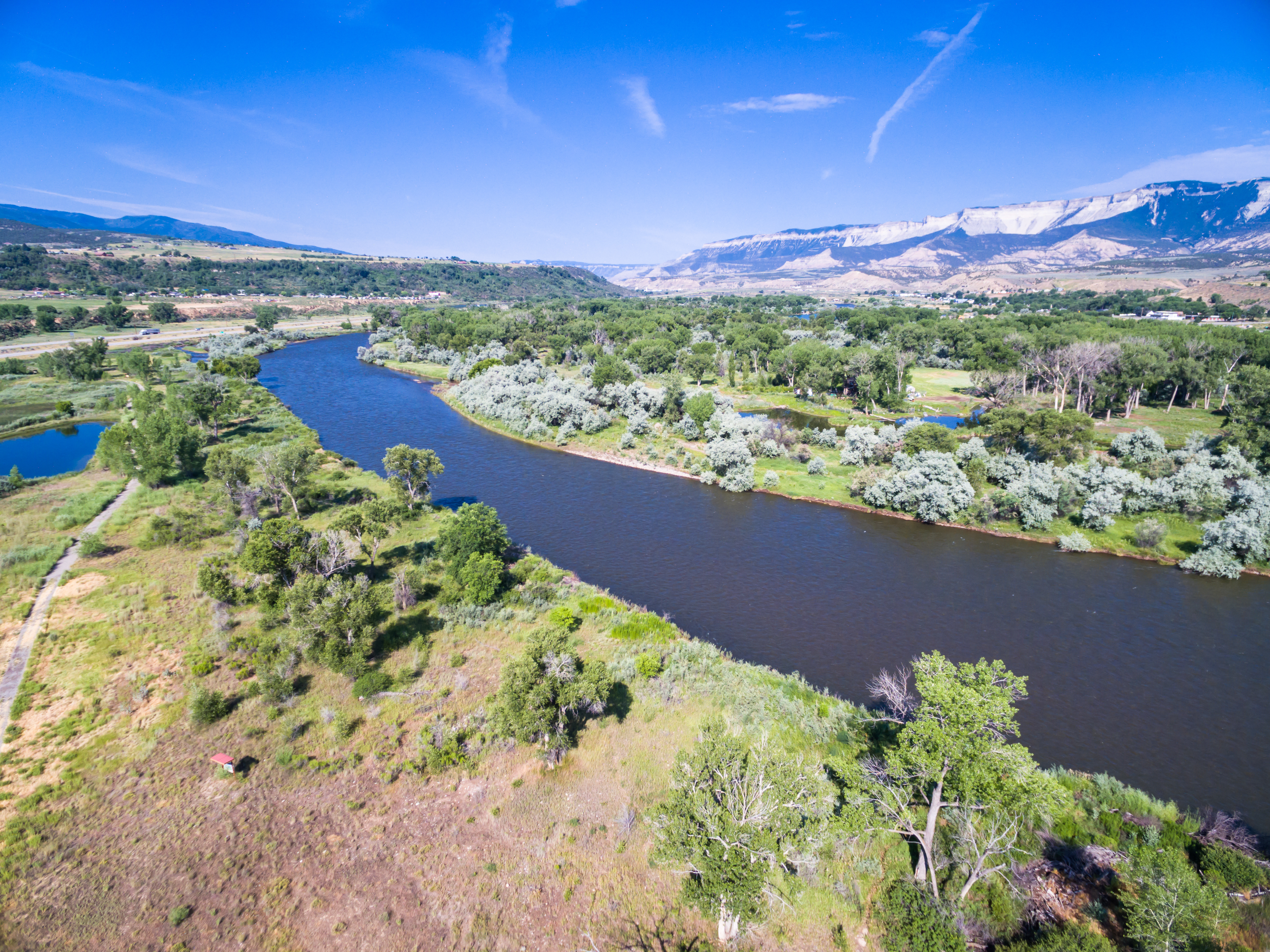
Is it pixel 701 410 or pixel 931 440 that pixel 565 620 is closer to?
pixel 931 440

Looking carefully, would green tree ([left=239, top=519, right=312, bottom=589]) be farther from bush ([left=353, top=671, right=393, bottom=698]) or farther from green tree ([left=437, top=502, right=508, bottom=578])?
bush ([left=353, top=671, right=393, bottom=698])

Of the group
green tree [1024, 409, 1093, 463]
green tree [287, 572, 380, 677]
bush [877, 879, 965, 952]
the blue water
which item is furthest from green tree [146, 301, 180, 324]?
bush [877, 879, 965, 952]

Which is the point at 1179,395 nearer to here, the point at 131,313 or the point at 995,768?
the point at 995,768

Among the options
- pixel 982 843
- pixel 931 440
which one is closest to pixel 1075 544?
pixel 931 440

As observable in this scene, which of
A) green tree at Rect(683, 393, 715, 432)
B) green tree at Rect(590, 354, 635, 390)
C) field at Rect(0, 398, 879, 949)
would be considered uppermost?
green tree at Rect(590, 354, 635, 390)

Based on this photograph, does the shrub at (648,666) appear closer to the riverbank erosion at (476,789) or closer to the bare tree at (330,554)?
the riverbank erosion at (476,789)
